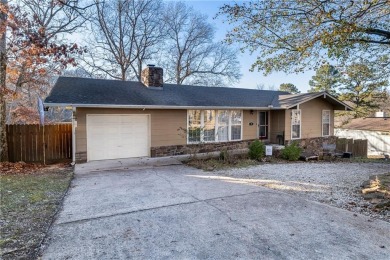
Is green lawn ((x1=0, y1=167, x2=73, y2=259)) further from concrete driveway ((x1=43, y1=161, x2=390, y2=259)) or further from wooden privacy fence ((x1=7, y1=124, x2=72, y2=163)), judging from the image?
wooden privacy fence ((x1=7, y1=124, x2=72, y2=163))

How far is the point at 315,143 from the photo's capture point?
1545cm

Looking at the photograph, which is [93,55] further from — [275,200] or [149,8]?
[275,200]

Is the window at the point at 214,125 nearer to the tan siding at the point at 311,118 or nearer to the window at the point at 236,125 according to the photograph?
the window at the point at 236,125

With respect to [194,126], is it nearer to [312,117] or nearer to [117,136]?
[117,136]

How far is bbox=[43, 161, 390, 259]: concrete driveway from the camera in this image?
340 cm

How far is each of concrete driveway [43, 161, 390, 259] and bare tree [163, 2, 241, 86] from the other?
67.6ft

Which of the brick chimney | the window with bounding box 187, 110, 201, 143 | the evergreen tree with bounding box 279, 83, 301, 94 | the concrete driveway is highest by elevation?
the evergreen tree with bounding box 279, 83, 301, 94

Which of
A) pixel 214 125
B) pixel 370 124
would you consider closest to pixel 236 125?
pixel 214 125

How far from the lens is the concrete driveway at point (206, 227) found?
134 inches

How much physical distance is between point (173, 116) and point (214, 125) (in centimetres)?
231

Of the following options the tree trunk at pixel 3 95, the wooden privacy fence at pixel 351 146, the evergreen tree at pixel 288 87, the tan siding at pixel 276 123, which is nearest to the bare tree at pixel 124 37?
the tree trunk at pixel 3 95

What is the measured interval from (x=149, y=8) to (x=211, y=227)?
2324 cm

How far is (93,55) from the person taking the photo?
846 inches

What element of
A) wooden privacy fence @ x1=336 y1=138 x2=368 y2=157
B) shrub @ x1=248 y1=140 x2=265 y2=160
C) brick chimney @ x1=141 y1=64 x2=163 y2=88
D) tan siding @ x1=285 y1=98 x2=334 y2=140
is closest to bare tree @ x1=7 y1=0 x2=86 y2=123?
brick chimney @ x1=141 y1=64 x2=163 y2=88
